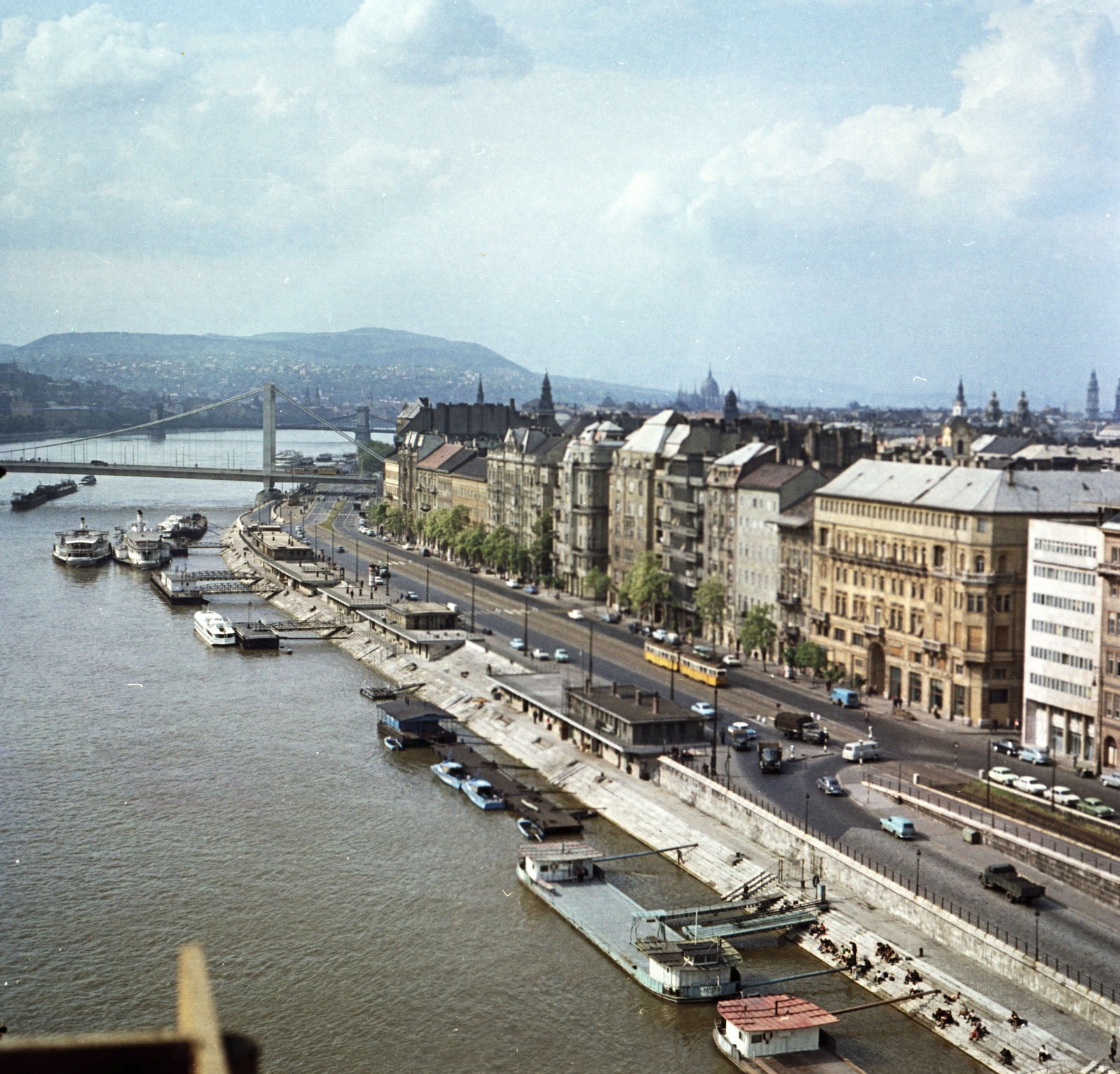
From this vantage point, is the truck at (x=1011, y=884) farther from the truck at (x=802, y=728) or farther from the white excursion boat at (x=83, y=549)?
the white excursion boat at (x=83, y=549)

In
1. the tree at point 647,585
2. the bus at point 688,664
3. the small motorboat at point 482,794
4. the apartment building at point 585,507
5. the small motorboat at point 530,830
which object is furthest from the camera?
the apartment building at point 585,507

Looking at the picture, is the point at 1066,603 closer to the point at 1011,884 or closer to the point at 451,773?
the point at 1011,884

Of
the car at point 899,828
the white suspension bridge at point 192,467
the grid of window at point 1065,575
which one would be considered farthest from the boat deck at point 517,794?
the white suspension bridge at point 192,467

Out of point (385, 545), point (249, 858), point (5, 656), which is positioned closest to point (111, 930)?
point (249, 858)

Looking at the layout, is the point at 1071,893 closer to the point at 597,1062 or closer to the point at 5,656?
the point at 597,1062

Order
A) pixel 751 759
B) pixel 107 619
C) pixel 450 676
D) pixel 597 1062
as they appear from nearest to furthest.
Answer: pixel 597 1062, pixel 751 759, pixel 450 676, pixel 107 619

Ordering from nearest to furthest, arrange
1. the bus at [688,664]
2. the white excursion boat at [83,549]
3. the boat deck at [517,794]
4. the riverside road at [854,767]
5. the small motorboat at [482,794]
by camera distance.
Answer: the riverside road at [854,767] < the boat deck at [517,794] < the small motorboat at [482,794] < the bus at [688,664] < the white excursion boat at [83,549]

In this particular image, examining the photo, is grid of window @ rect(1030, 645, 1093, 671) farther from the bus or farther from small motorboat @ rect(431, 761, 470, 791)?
small motorboat @ rect(431, 761, 470, 791)
